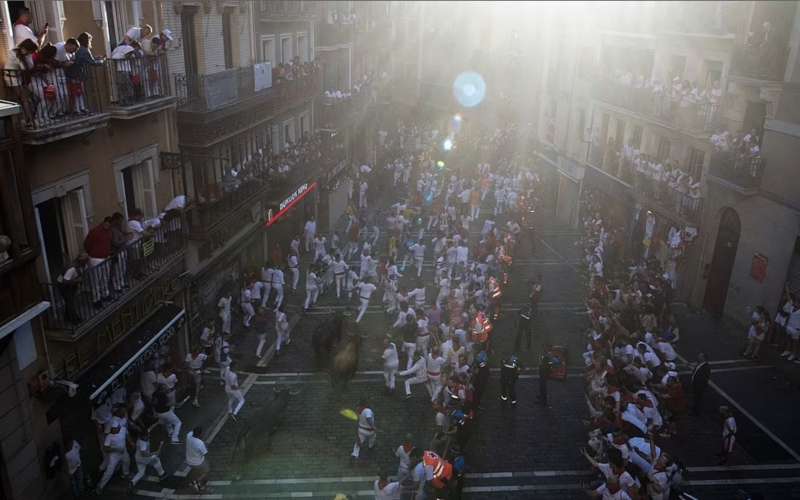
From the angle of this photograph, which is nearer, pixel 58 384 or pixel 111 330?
pixel 58 384

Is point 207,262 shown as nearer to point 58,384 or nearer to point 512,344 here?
→ point 58,384

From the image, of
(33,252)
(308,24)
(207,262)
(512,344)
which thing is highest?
(308,24)

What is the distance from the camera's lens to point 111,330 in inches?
507

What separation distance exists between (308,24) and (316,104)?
354 cm

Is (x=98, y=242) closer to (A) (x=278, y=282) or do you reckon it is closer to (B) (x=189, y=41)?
(B) (x=189, y=41)

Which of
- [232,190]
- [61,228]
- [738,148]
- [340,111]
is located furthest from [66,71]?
[340,111]

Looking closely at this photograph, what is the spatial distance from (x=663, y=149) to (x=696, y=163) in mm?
2413

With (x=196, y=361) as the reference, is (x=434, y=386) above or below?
below

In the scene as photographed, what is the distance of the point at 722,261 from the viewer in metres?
22.5

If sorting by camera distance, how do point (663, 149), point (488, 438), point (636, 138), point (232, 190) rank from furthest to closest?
1. point (636, 138)
2. point (663, 149)
3. point (232, 190)
4. point (488, 438)

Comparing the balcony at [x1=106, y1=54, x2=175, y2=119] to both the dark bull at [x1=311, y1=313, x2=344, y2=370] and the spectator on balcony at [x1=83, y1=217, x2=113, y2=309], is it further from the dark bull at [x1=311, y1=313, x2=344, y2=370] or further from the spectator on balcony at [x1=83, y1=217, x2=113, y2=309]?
the dark bull at [x1=311, y1=313, x2=344, y2=370]

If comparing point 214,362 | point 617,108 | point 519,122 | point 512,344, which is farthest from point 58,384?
point 519,122

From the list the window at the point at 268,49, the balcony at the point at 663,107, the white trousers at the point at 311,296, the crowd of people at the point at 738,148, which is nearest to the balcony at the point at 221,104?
the window at the point at 268,49

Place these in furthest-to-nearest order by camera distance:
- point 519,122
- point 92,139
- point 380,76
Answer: point 519,122
point 380,76
point 92,139
